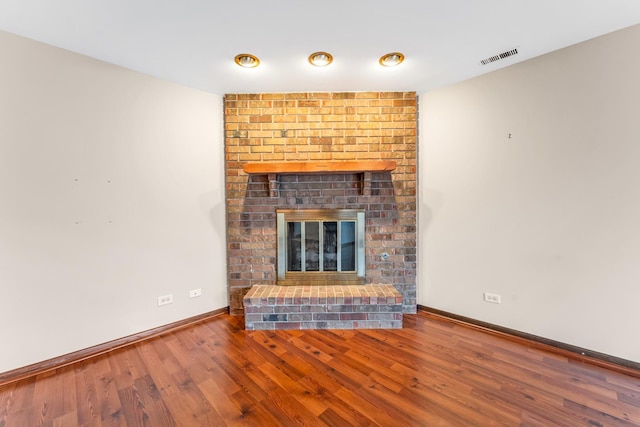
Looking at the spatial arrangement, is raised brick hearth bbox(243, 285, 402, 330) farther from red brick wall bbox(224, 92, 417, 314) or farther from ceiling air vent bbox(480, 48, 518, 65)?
ceiling air vent bbox(480, 48, 518, 65)

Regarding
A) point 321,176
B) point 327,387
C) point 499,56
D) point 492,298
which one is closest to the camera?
point 327,387

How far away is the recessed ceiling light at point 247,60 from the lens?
2.02 m

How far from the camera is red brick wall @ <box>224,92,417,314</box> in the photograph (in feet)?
8.75

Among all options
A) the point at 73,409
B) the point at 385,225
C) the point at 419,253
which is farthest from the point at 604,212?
the point at 73,409

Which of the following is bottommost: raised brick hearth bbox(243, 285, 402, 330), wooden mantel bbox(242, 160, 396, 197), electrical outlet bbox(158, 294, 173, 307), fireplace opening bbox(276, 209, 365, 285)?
raised brick hearth bbox(243, 285, 402, 330)

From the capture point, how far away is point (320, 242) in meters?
2.77

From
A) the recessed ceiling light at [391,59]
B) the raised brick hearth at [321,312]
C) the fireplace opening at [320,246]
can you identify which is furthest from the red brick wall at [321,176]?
the recessed ceiling light at [391,59]

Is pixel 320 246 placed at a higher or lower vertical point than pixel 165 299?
higher

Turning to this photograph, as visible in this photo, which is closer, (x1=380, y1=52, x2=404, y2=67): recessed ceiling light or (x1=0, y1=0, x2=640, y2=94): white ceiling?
(x1=0, y1=0, x2=640, y2=94): white ceiling

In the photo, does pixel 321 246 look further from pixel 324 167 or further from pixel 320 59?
pixel 320 59

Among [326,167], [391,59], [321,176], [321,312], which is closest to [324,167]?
[326,167]

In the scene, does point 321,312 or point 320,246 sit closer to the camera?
point 321,312

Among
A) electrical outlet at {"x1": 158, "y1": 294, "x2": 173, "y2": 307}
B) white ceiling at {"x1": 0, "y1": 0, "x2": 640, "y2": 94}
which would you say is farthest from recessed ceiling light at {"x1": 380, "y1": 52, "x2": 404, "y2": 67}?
electrical outlet at {"x1": 158, "y1": 294, "x2": 173, "y2": 307}

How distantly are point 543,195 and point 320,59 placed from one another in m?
2.15
